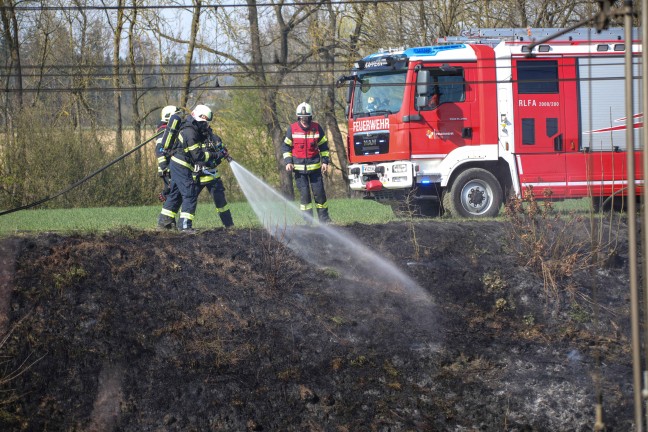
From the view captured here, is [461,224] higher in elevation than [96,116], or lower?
lower

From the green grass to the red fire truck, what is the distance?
1.19 m

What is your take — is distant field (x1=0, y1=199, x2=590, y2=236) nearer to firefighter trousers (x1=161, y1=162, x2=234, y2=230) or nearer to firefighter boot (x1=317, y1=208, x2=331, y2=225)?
firefighter boot (x1=317, y1=208, x2=331, y2=225)

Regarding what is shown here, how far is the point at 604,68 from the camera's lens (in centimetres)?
1577

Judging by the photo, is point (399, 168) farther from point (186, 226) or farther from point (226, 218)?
point (186, 226)

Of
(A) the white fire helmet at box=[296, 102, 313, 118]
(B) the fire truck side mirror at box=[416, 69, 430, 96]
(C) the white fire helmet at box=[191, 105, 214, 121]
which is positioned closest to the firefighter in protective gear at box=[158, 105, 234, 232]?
(C) the white fire helmet at box=[191, 105, 214, 121]

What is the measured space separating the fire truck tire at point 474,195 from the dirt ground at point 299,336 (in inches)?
88.1

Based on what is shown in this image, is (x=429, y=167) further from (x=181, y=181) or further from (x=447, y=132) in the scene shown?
(x=181, y=181)

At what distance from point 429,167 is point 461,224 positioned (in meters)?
1.80

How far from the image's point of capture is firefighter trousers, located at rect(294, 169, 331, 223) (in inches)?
544

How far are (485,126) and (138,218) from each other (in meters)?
6.46

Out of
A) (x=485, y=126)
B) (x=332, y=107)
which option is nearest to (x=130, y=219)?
(x=485, y=126)

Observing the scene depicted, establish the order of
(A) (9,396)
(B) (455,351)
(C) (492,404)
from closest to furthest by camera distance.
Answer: (A) (9,396) → (C) (492,404) → (B) (455,351)

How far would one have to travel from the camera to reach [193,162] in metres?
12.4

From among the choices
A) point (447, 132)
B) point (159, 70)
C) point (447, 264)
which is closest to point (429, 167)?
point (447, 132)
